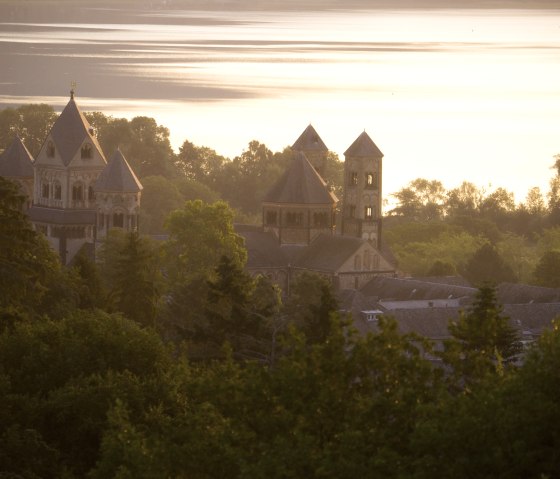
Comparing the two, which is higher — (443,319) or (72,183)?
(72,183)

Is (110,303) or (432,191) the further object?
(432,191)

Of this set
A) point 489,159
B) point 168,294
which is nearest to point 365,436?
point 168,294

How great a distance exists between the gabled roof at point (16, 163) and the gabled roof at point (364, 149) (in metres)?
17.5

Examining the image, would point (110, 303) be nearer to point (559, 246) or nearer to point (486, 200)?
point (559, 246)

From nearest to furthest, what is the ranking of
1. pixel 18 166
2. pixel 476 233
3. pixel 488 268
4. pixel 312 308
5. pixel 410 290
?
pixel 312 308 < pixel 410 290 < pixel 488 268 < pixel 18 166 < pixel 476 233

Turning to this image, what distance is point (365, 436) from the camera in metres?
30.7

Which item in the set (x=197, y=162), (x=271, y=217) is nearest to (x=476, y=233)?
(x=197, y=162)

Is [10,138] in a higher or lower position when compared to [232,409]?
higher

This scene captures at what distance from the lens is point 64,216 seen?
324ft

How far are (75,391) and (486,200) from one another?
99798mm

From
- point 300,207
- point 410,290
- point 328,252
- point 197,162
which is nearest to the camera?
point 410,290

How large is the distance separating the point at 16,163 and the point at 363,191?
752 inches

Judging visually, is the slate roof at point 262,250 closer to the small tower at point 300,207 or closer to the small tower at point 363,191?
the small tower at point 300,207

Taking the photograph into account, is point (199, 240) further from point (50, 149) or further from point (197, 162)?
point (197, 162)
